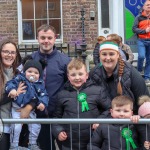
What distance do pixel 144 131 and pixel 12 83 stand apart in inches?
56.9

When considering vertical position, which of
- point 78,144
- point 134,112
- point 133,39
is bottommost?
point 78,144

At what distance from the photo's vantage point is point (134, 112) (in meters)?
4.64

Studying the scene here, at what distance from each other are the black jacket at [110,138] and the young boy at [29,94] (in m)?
0.69

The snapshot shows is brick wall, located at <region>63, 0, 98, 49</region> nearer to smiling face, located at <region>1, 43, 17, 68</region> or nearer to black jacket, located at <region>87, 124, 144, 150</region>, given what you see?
smiling face, located at <region>1, 43, 17, 68</region>

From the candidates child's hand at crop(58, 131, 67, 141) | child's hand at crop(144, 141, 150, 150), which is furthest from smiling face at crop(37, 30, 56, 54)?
child's hand at crop(144, 141, 150, 150)

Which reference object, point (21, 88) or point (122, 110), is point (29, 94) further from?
point (122, 110)

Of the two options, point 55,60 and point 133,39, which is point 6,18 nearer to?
point 133,39

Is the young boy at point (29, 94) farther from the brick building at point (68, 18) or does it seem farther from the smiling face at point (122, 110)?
the brick building at point (68, 18)

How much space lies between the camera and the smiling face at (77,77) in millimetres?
4461

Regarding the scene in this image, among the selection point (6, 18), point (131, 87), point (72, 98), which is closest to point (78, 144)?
point (72, 98)

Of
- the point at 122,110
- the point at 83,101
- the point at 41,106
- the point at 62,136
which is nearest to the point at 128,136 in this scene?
the point at 122,110

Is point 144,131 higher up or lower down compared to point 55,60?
lower down

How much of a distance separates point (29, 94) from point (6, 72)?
35 centimetres

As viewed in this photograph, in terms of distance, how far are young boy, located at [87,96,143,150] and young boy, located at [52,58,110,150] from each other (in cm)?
15
